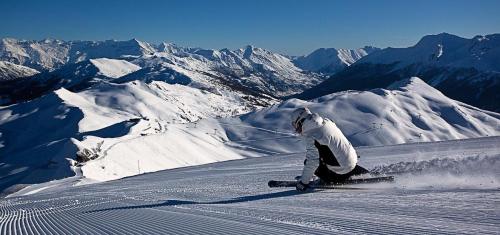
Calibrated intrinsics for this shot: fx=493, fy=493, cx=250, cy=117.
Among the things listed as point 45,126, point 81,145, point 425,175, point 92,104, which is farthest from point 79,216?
point 92,104

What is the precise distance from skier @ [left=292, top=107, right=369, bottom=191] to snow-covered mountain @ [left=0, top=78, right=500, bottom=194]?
135ft

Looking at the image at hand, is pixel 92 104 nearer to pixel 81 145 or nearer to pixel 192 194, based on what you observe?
pixel 81 145

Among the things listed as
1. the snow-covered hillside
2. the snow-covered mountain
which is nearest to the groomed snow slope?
the snow-covered mountain

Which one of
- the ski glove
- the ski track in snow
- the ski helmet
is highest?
the ski helmet

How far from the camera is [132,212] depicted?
31.6 feet

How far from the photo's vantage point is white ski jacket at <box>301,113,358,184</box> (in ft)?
33.4

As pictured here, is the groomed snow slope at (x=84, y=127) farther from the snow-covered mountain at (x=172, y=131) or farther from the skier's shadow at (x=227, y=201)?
the skier's shadow at (x=227, y=201)

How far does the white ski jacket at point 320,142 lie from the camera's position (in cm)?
1017

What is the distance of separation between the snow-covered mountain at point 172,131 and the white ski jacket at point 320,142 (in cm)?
4124

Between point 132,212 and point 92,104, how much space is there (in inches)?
5645

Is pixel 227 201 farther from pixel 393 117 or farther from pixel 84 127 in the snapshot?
pixel 393 117

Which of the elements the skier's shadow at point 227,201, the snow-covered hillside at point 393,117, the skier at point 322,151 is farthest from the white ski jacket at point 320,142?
the snow-covered hillside at point 393,117

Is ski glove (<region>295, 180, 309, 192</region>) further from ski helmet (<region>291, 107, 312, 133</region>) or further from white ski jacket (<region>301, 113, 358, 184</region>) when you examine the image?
ski helmet (<region>291, 107, 312, 133</region>)

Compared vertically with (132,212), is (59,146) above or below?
above
